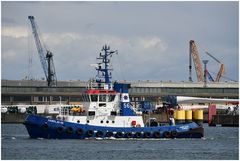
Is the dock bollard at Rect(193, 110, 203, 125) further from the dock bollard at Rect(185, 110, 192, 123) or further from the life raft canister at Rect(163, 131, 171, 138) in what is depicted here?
the life raft canister at Rect(163, 131, 171, 138)

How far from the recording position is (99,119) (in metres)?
67.1

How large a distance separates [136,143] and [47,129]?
267 inches

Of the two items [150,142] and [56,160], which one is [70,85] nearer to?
[150,142]

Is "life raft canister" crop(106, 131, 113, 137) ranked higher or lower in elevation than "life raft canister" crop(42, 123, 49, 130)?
lower

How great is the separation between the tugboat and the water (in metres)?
1.07

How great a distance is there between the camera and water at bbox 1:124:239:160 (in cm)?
5600

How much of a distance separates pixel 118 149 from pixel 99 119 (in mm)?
6987

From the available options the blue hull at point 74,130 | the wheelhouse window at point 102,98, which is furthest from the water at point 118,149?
the wheelhouse window at point 102,98

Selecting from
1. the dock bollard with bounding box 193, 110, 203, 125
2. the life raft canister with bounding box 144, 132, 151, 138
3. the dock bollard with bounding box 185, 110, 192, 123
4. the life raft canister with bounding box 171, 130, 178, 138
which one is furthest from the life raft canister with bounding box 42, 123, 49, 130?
the dock bollard with bounding box 193, 110, 203, 125

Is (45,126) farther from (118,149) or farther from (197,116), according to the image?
(197,116)

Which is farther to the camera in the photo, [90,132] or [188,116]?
[188,116]

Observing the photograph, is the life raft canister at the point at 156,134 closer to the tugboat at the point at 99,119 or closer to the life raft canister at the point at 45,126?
the tugboat at the point at 99,119

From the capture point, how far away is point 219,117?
111m

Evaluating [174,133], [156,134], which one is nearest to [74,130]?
[156,134]
